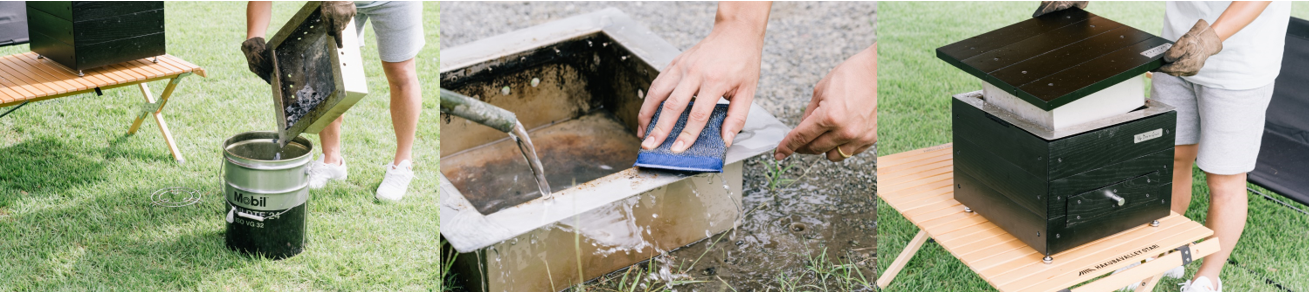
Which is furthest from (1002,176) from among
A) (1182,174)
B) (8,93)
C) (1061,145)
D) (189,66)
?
(8,93)

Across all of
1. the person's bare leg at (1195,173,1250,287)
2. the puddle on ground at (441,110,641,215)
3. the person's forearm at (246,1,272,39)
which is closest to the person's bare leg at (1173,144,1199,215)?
the person's bare leg at (1195,173,1250,287)

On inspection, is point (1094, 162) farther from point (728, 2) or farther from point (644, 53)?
point (644, 53)

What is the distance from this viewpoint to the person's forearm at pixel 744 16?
114 inches

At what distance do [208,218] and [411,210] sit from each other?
783 millimetres

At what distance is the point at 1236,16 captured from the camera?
8.38ft

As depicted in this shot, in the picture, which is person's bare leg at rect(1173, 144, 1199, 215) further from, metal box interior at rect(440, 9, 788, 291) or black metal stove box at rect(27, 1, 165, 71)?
black metal stove box at rect(27, 1, 165, 71)

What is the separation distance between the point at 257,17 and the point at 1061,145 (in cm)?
296

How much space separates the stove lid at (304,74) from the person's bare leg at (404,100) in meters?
0.46

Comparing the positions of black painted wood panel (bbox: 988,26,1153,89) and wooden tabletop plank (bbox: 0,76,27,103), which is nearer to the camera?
black painted wood panel (bbox: 988,26,1153,89)

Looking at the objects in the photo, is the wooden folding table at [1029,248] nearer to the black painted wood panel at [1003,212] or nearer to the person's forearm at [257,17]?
the black painted wood panel at [1003,212]

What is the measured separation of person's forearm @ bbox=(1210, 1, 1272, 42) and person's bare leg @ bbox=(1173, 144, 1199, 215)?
2.31 ft

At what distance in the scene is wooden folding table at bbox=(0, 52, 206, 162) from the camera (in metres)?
3.43

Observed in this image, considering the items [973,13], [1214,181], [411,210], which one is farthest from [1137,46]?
[973,13]

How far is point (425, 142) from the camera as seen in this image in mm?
4285
